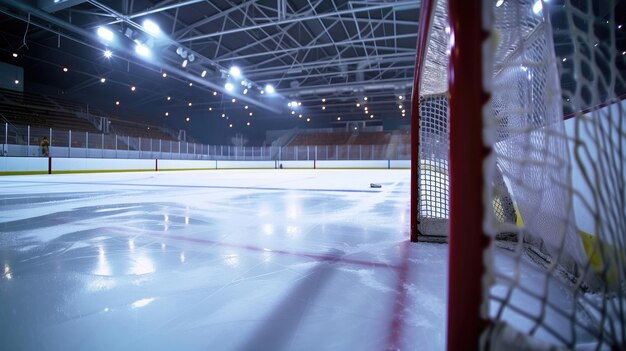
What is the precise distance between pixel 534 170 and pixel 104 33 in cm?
1307

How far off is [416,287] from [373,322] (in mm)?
384

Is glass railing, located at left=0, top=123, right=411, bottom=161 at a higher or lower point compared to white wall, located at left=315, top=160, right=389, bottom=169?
higher

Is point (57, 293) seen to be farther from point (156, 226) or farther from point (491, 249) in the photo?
point (491, 249)

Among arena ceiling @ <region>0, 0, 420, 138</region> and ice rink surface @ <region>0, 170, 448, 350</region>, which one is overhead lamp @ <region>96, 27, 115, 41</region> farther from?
ice rink surface @ <region>0, 170, 448, 350</region>

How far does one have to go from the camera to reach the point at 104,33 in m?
10.3

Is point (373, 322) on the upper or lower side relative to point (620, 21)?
lower

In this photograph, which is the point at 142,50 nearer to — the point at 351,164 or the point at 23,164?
the point at 23,164

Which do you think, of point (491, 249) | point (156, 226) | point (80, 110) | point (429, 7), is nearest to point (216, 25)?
point (156, 226)

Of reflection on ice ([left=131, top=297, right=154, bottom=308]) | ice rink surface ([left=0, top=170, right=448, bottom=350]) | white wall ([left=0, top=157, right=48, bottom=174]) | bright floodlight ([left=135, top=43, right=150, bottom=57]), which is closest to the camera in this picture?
ice rink surface ([left=0, top=170, right=448, bottom=350])

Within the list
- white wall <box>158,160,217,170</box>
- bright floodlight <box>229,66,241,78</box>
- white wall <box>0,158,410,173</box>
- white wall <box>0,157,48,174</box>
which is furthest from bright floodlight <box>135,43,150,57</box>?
white wall <box>158,160,217,170</box>

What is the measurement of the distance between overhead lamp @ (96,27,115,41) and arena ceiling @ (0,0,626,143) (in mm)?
130

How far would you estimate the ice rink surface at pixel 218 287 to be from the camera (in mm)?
978

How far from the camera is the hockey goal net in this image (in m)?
0.54

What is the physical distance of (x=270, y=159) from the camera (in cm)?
2359
